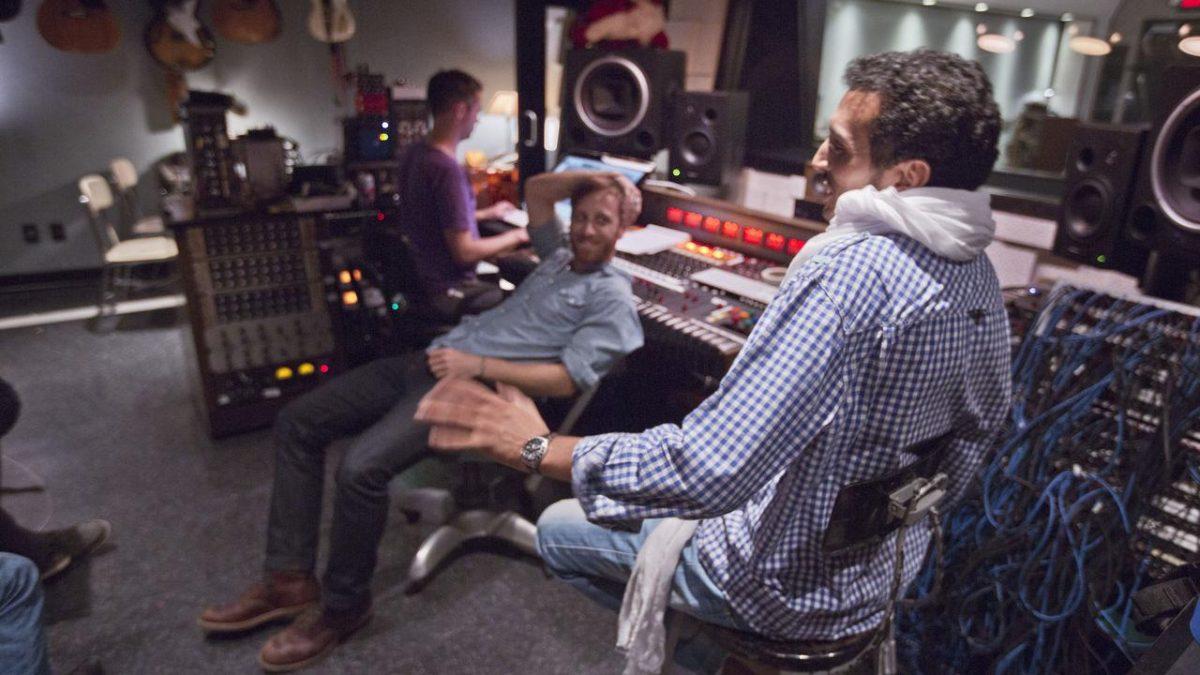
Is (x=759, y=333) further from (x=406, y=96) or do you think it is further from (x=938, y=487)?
(x=406, y=96)

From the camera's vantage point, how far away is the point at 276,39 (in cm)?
546

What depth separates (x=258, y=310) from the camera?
2.80m

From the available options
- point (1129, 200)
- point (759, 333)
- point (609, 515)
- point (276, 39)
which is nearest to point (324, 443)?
point (609, 515)

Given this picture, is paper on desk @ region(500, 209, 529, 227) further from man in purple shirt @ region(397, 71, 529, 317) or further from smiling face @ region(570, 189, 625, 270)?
smiling face @ region(570, 189, 625, 270)

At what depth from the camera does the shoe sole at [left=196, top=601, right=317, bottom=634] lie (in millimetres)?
1910

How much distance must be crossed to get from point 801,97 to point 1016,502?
6.01ft

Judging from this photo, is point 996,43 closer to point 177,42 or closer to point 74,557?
point 177,42

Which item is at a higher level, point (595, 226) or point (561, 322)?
point (595, 226)

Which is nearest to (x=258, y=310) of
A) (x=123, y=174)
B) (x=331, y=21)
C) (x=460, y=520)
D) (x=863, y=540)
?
(x=460, y=520)

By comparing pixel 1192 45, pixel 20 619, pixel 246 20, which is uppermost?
pixel 246 20

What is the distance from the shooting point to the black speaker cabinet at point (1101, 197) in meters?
1.75

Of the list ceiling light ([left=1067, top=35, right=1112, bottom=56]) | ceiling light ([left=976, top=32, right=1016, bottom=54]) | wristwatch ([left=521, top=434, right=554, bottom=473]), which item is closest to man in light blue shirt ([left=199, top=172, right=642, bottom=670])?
wristwatch ([left=521, top=434, right=554, bottom=473])

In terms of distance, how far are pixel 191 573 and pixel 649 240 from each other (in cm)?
178

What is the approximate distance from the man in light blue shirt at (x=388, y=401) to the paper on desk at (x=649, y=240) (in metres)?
0.42
